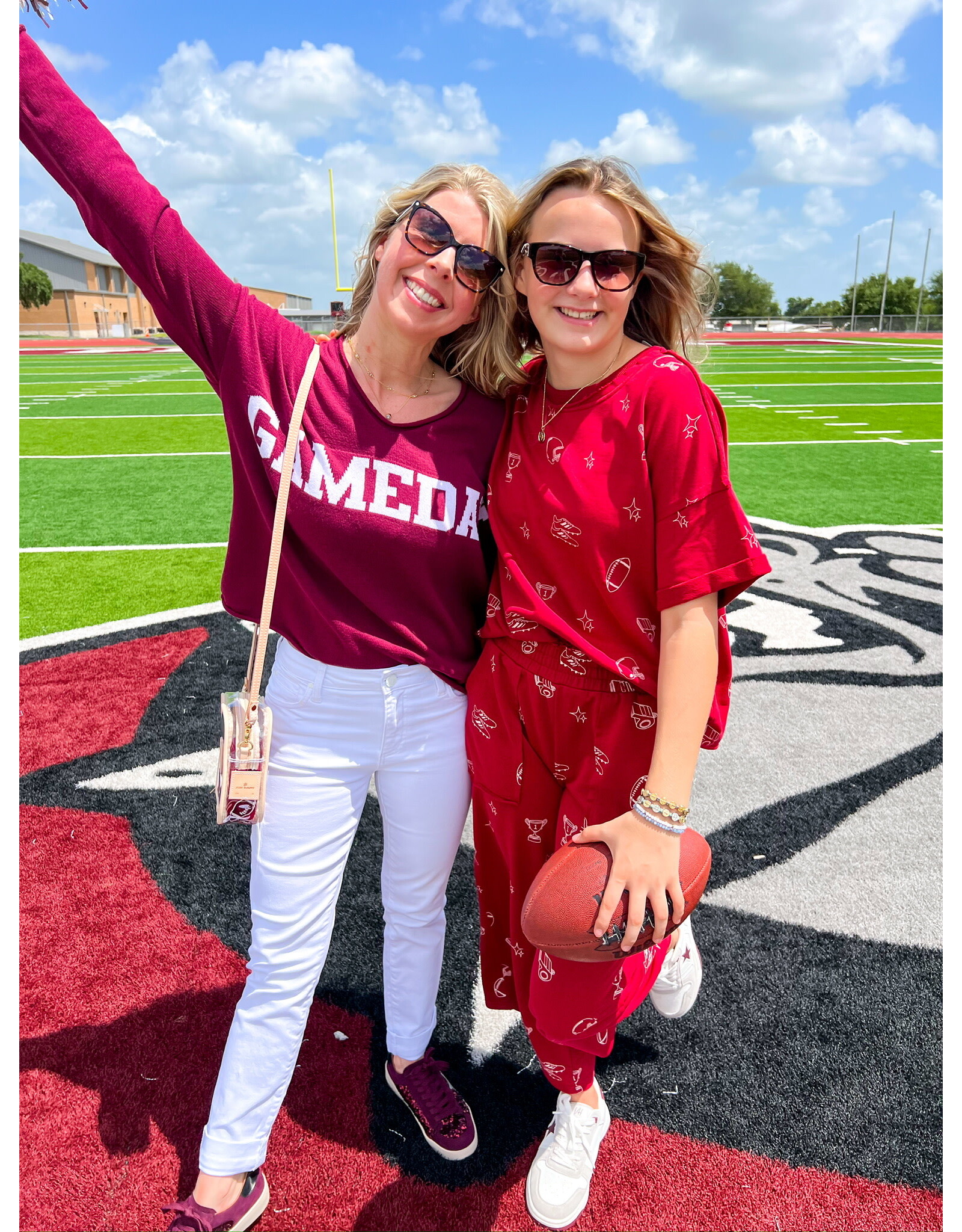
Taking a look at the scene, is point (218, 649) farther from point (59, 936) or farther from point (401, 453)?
point (401, 453)

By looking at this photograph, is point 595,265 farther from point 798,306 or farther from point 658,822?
point 798,306

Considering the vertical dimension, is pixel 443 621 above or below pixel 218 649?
above

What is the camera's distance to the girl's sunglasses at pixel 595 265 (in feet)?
5.62

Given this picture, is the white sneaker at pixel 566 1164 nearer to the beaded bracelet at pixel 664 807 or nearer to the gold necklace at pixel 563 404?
the beaded bracelet at pixel 664 807

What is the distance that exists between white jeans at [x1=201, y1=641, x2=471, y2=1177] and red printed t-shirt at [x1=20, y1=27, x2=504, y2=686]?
0.30ft

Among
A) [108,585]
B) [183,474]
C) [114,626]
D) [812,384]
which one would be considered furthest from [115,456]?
[812,384]

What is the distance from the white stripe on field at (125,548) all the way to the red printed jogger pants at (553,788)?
18.8ft

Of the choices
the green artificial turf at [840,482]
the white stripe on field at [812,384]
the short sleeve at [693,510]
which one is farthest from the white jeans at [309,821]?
the white stripe on field at [812,384]

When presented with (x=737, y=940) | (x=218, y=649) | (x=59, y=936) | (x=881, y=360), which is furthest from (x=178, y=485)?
(x=881, y=360)

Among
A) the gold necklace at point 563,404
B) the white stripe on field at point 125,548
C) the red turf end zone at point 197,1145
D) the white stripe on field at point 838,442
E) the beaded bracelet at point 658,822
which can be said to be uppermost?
the white stripe on field at point 838,442

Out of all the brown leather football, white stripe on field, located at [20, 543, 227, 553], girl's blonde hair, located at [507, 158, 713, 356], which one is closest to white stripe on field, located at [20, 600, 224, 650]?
white stripe on field, located at [20, 543, 227, 553]

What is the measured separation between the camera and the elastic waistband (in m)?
1.80

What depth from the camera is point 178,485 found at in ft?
32.3

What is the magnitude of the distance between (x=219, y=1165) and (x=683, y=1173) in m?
1.07
